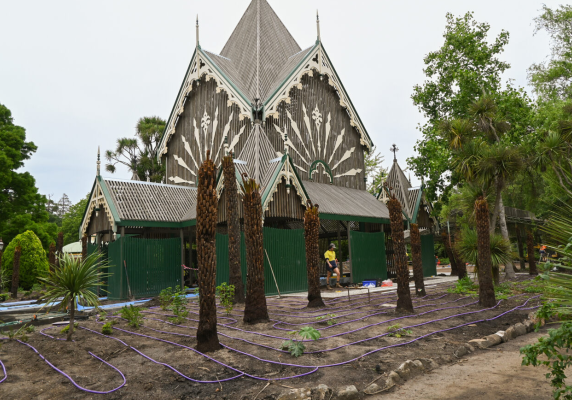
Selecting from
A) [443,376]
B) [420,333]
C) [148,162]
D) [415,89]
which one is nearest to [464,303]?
[420,333]

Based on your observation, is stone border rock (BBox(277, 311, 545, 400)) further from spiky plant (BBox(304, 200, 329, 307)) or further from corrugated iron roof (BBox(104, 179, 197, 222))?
corrugated iron roof (BBox(104, 179, 197, 222))

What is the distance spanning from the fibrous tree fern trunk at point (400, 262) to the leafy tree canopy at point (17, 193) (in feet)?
103

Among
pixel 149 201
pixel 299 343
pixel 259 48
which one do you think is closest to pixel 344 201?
pixel 149 201

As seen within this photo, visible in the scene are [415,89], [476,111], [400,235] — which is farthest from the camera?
[415,89]

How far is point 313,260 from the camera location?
A: 39.6 ft

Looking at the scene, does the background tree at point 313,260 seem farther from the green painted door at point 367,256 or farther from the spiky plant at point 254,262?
the green painted door at point 367,256

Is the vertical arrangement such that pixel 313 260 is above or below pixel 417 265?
above

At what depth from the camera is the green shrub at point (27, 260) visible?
24047 millimetres

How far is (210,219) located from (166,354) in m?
2.42

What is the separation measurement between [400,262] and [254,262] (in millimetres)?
3724

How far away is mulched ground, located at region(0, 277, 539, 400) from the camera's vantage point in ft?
19.5

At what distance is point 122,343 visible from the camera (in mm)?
8469

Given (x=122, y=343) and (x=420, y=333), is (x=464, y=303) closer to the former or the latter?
(x=420, y=333)

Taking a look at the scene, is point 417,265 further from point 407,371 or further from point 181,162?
point 181,162
